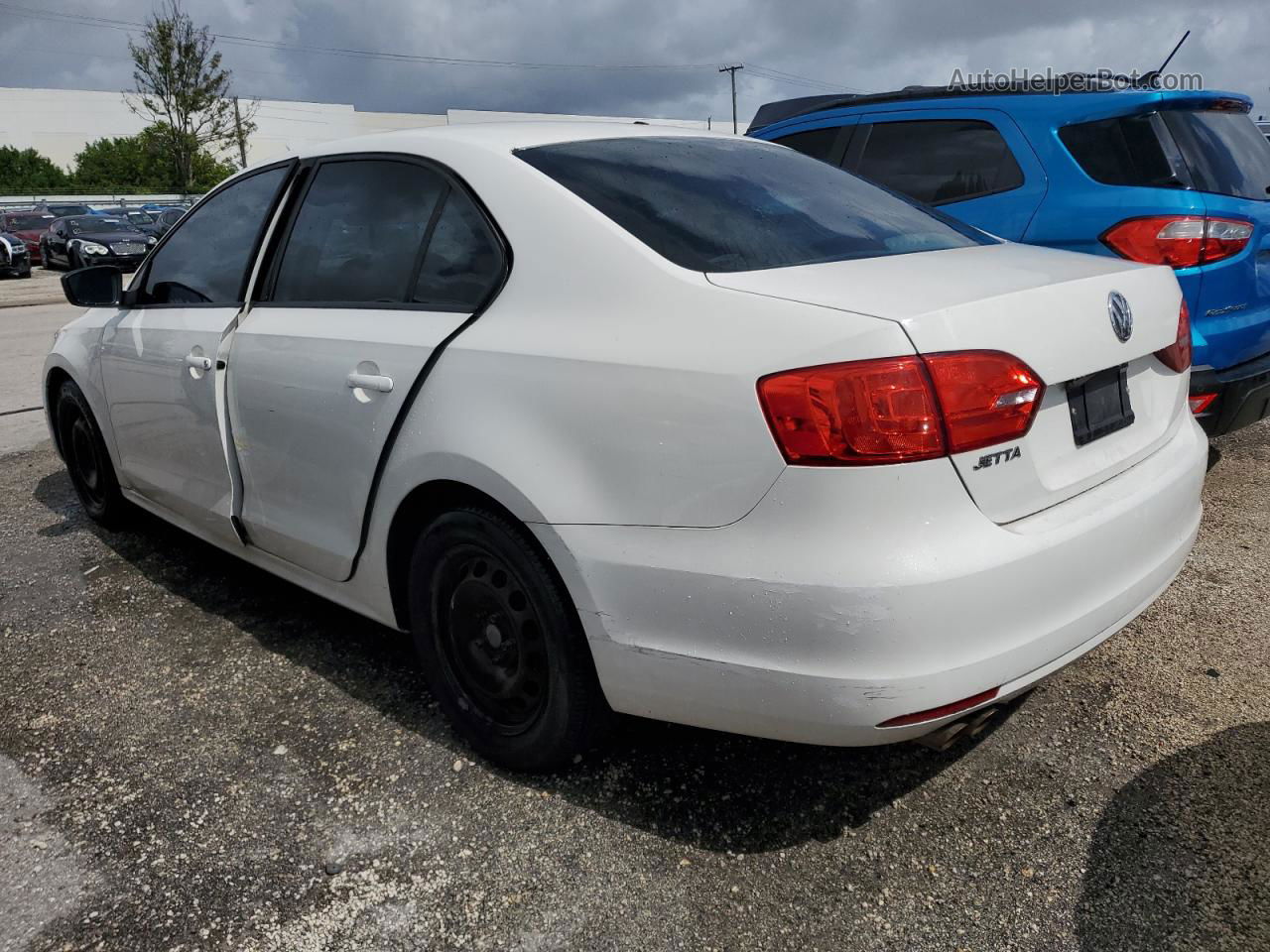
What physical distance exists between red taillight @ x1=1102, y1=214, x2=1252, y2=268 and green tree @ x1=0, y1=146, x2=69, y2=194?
73.1 metres

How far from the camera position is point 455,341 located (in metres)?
2.47

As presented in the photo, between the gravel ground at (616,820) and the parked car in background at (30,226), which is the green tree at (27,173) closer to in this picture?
the parked car in background at (30,226)

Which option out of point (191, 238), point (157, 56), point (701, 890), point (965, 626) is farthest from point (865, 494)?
point (157, 56)

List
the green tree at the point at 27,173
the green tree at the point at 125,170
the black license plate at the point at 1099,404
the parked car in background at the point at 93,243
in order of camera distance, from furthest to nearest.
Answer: the green tree at the point at 27,173 < the green tree at the point at 125,170 < the parked car in background at the point at 93,243 < the black license plate at the point at 1099,404

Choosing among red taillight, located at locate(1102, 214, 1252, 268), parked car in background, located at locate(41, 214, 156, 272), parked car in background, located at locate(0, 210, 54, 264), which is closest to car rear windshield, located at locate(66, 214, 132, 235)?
parked car in background, located at locate(41, 214, 156, 272)

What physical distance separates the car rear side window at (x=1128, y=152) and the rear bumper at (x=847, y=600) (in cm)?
232

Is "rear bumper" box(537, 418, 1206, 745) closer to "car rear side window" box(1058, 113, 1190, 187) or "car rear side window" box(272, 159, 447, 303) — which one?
"car rear side window" box(272, 159, 447, 303)

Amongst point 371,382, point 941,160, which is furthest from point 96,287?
point 941,160

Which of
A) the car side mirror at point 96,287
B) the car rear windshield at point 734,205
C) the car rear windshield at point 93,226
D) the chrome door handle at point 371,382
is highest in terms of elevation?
the car rear windshield at point 734,205

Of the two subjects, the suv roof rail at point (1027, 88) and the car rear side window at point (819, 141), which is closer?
the suv roof rail at point (1027, 88)

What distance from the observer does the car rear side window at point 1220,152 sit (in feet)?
13.3

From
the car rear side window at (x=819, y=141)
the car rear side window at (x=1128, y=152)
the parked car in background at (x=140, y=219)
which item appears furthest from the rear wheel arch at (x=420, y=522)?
the parked car in background at (x=140, y=219)

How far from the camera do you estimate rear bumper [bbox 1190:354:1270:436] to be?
12.3 feet

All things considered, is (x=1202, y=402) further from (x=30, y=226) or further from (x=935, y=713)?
(x=30, y=226)
